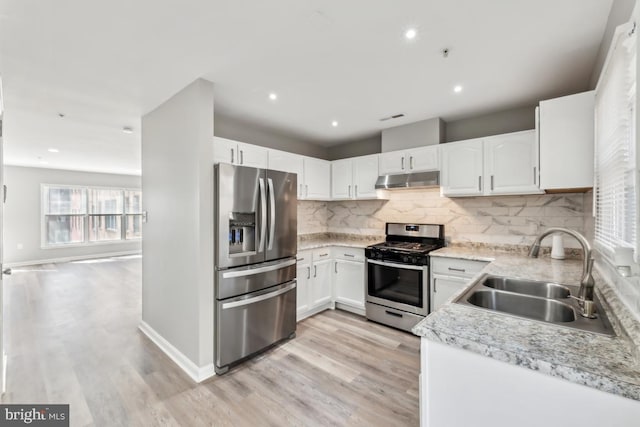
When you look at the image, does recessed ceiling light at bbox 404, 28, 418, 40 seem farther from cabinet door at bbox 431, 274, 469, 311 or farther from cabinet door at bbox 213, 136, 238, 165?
cabinet door at bbox 431, 274, 469, 311

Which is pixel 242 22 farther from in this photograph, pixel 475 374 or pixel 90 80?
pixel 475 374

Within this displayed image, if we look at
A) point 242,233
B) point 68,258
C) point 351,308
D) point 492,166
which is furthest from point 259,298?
point 68,258

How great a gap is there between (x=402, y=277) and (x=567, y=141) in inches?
78.0

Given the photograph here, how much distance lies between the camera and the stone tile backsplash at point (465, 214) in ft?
9.27

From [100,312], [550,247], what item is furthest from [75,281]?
[550,247]

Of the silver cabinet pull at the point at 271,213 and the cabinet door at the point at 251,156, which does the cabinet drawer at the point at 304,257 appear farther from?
the cabinet door at the point at 251,156

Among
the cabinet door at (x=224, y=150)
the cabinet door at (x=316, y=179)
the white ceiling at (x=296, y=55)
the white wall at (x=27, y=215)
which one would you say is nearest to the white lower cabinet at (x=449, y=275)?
the white ceiling at (x=296, y=55)

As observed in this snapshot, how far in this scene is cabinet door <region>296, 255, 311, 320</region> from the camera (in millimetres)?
3457

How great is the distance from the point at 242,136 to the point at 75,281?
491 centimetres

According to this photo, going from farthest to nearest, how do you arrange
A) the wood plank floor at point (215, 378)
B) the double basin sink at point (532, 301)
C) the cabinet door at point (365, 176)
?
the cabinet door at point (365, 176) < the wood plank floor at point (215, 378) < the double basin sink at point (532, 301)

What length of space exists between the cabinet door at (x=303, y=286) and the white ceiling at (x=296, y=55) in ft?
6.03

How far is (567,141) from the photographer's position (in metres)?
2.12

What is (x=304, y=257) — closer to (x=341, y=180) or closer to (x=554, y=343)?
(x=341, y=180)

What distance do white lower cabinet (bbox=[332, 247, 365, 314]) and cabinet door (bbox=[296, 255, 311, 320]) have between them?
494 millimetres
